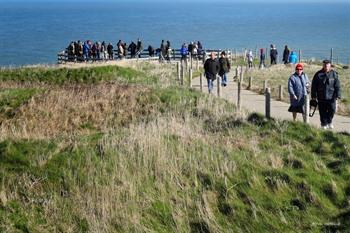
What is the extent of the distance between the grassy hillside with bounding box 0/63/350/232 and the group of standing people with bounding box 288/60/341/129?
3.64 feet

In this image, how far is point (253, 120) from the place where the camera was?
14.2 meters

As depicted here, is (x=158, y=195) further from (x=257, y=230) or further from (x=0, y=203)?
(x=0, y=203)

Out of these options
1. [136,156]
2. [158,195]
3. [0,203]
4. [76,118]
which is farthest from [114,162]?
[76,118]

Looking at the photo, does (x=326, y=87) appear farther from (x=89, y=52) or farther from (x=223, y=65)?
(x=89, y=52)

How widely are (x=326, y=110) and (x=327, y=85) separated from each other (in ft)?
2.78

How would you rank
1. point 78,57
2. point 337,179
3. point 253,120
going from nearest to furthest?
point 337,179 → point 253,120 → point 78,57

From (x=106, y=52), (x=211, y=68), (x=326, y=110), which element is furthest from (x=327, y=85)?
(x=106, y=52)

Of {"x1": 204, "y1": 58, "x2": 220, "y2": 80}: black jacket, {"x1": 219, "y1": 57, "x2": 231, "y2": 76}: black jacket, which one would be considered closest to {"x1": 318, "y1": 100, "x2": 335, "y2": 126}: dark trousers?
{"x1": 204, "y1": 58, "x2": 220, "y2": 80}: black jacket

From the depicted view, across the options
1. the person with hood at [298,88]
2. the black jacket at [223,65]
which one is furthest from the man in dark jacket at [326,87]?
the black jacket at [223,65]

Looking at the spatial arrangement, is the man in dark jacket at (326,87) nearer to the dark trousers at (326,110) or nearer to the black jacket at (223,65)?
the dark trousers at (326,110)

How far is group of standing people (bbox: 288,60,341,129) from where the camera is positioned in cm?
1395

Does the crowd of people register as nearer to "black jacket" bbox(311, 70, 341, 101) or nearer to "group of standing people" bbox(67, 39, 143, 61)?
"group of standing people" bbox(67, 39, 143, 61)

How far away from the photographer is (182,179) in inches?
409

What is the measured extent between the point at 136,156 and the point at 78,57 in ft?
97.4
